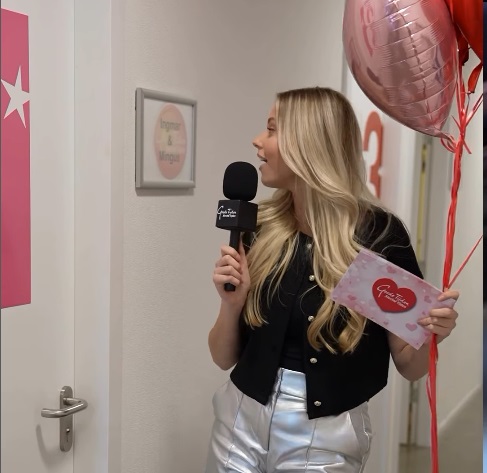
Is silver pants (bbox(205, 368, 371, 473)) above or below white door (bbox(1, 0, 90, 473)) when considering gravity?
below

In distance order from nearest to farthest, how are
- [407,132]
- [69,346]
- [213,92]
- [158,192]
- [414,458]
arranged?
1. [69,346]
2. [158,192]
3. [213,92]
4. [407,132]
5. [414,458]

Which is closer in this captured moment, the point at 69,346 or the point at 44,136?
the point at 44,136

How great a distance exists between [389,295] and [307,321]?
0.29 meters

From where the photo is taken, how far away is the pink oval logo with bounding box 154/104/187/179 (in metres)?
1.78

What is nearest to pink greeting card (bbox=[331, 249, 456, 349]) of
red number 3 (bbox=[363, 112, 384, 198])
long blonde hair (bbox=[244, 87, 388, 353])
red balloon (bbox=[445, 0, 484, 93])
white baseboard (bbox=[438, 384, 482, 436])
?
long blonde hair (bbox=[244, 87, 388, 353])

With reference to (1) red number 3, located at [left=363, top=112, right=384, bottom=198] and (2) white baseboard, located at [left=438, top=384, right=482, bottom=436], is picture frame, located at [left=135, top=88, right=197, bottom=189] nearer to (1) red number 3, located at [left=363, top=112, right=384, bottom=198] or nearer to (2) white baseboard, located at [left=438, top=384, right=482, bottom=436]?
(1) red number 3, located at [left=363, top=112, right=384, bottom=198]

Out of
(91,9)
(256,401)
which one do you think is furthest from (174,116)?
(256,401)

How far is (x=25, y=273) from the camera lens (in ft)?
4.95

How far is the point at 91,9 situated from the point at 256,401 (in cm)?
99

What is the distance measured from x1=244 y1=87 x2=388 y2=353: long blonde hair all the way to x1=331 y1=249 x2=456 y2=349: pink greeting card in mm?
198

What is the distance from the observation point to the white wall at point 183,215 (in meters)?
1.73

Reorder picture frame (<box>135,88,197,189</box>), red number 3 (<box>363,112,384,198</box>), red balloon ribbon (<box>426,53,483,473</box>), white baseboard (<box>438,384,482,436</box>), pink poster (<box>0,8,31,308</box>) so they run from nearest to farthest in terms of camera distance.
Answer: red balloon ribbon (<box>426,53,483,473</box>) < pink poster (<box>0,8,31,308</box>) < picture frame (<box>135,88,197,189</box>) < red number 3 (<box>363,112,384,198</box>) < white baseboard (<box>438,384,482,436</box>)

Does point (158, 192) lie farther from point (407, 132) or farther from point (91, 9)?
point (407, 132)

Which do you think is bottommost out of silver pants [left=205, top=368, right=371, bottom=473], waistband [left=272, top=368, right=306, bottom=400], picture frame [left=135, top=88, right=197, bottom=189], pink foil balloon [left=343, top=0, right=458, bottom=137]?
silver pants [left=205, top=368, right=371, bottom=473]
